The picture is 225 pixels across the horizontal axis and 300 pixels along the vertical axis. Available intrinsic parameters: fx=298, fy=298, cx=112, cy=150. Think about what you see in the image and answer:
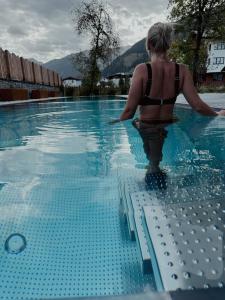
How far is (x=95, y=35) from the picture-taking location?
87.6 feet

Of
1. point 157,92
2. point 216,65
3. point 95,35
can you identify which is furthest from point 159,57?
point 216,65

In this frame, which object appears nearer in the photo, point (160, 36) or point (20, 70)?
point (160, 36)

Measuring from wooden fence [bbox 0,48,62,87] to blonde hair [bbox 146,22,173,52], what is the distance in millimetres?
16260

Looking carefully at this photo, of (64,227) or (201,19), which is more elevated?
(201,19)

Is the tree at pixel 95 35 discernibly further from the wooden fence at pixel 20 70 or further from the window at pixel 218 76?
the window at pixel 218 76

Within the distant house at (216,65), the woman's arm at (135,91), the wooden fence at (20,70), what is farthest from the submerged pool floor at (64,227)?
the distant house at (216,65)

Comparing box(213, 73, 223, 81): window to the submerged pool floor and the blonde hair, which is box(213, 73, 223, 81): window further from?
the blonde hair

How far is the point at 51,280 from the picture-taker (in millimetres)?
1820

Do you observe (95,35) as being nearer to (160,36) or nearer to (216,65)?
(160,36)

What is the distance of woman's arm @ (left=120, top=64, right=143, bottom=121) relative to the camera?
2623 mm

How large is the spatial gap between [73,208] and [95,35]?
26193mm

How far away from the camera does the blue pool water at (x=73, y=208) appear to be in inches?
70.9

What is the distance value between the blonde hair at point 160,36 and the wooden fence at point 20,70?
1626cm

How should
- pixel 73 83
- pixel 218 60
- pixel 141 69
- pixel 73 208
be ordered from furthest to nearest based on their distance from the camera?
pixel 73 83, pixel 218 60, pixel 73 208, pixel 141 69
